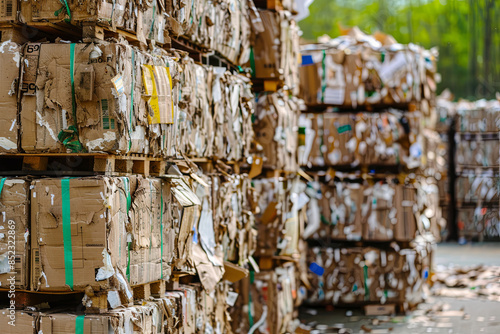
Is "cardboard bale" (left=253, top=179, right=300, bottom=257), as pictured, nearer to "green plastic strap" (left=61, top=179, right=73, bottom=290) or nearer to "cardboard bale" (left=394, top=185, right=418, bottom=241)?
"cardboard bale" (left=394, top=185, right=418, bottom=241)

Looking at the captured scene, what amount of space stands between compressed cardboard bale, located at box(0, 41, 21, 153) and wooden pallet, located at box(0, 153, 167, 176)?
0.09 m

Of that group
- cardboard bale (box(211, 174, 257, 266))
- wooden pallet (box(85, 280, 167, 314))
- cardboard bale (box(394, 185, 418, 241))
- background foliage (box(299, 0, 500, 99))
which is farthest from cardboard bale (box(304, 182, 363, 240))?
background foliage (box(299, 0, 500, 99))

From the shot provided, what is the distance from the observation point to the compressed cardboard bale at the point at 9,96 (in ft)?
12.2

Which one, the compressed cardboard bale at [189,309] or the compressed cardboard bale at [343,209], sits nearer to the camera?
the compressed cardboard bale at [189,309]

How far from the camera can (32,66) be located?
3.72 metres

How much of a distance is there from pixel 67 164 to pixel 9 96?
45cm

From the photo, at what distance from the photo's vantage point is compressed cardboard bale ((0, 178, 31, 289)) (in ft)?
12.0

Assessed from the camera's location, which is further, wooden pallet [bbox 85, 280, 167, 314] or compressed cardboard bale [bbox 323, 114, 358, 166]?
compressed cardboard bale [bbox 323, 114, 358, 166]

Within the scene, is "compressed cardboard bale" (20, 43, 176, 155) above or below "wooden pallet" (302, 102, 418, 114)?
below

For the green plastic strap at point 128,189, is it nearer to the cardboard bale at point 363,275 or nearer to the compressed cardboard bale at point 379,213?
the cardboard bale at point 363,275

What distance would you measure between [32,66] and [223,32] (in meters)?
2.17

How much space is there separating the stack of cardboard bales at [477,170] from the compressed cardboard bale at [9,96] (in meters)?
14.5

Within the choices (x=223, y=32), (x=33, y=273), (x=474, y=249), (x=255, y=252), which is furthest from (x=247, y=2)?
(x=474, y=249)

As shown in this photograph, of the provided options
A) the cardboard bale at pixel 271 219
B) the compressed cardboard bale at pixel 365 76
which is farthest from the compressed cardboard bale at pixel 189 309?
the compressed cardboard bale at pixel 365 76
